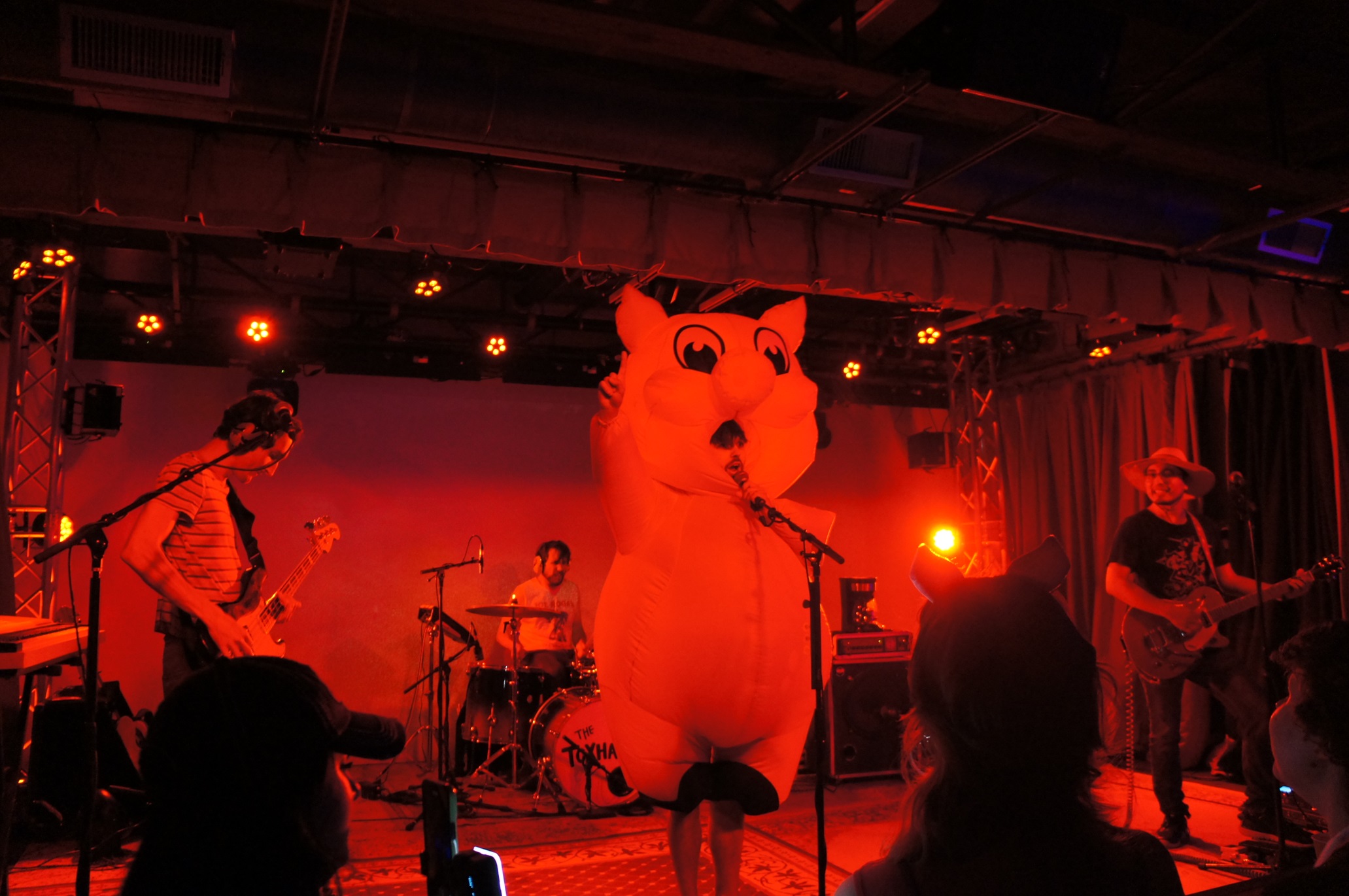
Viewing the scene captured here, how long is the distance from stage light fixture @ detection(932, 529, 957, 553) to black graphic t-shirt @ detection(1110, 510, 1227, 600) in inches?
114

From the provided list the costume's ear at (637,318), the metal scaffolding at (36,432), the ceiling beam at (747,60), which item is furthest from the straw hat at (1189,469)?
the metal scaffolding at (36,432)

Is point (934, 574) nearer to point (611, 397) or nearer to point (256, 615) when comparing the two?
point (611, 397)

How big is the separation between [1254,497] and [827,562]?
382cm

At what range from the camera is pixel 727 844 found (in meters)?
3.10

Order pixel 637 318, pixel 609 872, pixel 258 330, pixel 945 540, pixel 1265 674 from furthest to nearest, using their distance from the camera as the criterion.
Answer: pixel 945 540 → pixel 258 330 → pixel 1265 674 → pixel 609 872 → pixel 637 318

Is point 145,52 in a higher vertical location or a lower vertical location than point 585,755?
higher

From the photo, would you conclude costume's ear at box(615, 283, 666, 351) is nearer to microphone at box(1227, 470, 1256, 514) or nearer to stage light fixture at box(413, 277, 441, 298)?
microphone at box(1227, 470, 1256, 514)

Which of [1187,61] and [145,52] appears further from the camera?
[1187,61]

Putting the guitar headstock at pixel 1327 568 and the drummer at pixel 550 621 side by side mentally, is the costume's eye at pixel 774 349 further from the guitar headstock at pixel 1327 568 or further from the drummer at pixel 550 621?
the drummer at pixel 550 621

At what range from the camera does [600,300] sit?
837cm

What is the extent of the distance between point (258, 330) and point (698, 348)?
476cm

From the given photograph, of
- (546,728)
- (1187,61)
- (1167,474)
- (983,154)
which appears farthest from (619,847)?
(1187,61)

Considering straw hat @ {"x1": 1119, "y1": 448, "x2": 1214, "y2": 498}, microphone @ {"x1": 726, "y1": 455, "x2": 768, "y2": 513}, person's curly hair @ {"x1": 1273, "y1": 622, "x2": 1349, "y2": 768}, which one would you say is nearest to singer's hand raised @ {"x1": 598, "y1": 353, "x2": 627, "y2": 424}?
microphone @ {"x1": 726, "y1": 455, "x2": 768, "y2": 513}

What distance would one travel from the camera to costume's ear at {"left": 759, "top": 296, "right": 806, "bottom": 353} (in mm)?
3764
